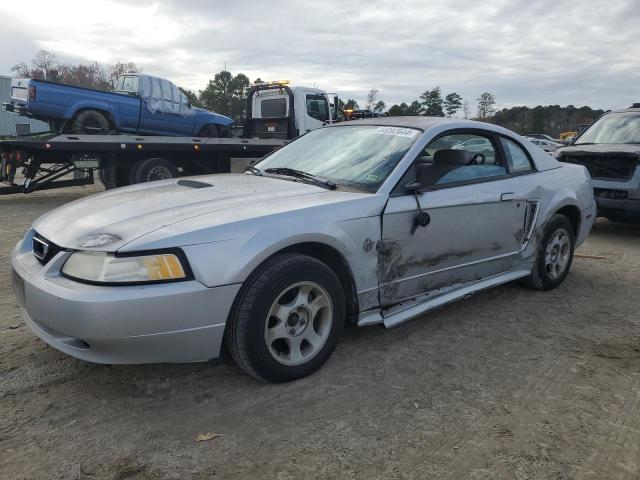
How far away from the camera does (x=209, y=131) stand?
13.8 meters

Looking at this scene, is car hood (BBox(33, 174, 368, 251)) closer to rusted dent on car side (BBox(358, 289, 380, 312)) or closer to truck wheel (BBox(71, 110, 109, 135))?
rusted dent on car side (BBox(358, 289, 380, 312))

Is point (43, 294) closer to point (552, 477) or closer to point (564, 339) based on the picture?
point (552, 477)

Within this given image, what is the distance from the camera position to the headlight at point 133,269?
2.35 metres

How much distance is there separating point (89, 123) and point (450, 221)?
9.85 m

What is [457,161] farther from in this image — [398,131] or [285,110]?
[285,110]

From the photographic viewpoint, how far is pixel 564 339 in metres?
3.54

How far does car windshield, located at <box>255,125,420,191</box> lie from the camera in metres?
3.33

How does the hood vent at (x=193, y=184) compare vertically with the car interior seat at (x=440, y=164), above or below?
below

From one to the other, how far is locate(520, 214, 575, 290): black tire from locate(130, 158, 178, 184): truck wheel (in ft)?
22.7

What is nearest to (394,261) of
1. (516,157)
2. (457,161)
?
(457,161)

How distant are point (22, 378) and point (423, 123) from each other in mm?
3050

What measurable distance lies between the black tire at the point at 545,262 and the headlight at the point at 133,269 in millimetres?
3180

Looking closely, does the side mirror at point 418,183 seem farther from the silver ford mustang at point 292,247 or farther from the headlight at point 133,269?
the headlight at point 133,269

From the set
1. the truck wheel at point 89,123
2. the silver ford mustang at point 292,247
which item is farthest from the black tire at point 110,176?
the silver ford mustang at point 292,247
